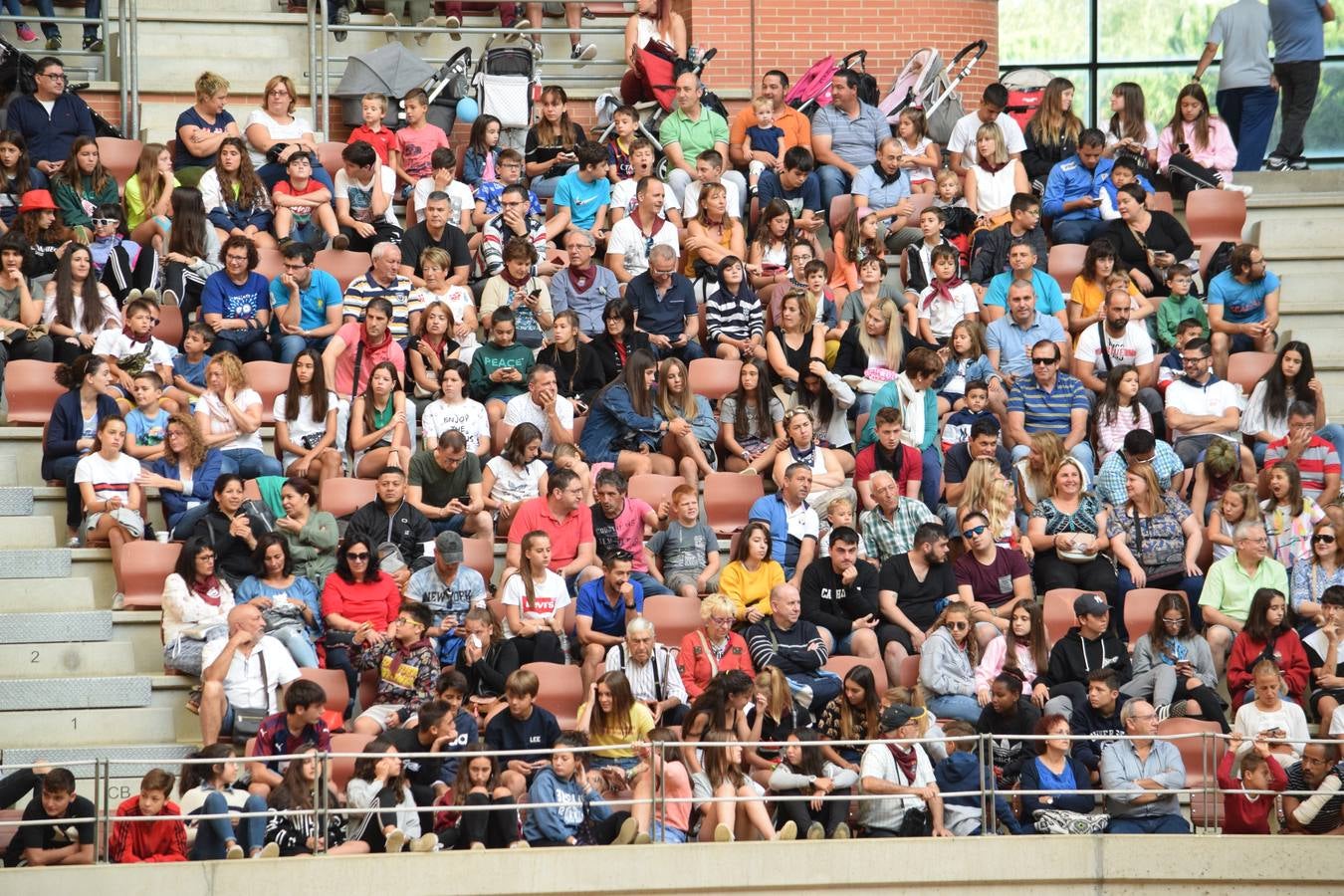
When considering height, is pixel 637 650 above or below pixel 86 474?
below

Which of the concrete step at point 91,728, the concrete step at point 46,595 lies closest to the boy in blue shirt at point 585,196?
the concrete step at point 46,595

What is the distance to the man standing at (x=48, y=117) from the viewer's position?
54.5 ft

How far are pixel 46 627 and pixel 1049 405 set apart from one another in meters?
6.54

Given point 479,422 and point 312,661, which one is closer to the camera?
point 312,661

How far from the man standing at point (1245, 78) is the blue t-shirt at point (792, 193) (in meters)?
3.57

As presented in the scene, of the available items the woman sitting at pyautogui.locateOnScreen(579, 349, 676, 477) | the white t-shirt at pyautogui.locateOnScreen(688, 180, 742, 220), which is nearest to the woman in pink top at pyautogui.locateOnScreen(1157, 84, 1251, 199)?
the white t-shirt at pyautogui.locateOnScreen(688, 180, 742, 220)

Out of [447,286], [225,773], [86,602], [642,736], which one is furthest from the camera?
[447,286]

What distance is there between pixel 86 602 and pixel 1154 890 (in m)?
6.43

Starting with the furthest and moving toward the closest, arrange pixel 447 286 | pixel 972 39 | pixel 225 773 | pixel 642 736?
pixel 972 39 < pixel 447 286 < pixel 642 736 < pixel 225 773

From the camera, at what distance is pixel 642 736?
42.1ft

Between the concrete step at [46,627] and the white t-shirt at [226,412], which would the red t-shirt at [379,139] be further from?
the concrete step at [46,627]

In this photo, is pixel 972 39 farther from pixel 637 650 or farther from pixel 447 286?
pixel 637 650

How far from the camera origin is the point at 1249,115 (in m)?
18.9

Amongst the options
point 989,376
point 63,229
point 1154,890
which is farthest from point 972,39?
point 1154,890
